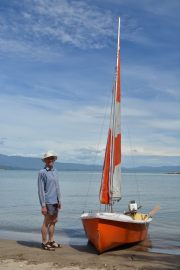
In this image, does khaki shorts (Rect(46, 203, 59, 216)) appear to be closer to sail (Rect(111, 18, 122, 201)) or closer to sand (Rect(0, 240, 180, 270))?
sand (Rect(0, 240, 180, 270))

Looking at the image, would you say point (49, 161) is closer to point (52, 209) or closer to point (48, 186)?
point (48, 186)

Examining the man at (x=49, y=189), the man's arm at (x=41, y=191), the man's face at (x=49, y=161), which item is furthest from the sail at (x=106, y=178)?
the man's arm at (x=41, y=191)

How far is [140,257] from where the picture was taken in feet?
33.7

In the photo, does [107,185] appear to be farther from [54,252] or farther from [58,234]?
[58,234]

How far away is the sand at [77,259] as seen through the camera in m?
8.73

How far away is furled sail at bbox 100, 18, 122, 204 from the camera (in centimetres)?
1233

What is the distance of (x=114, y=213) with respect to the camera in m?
11.1

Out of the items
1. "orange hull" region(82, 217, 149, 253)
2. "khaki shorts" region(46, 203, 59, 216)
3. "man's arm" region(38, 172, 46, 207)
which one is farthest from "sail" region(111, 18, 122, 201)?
"man's arm" region(38, 172, 46, 207)

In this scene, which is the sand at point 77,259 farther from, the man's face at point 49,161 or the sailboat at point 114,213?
the man's face at point 49,161

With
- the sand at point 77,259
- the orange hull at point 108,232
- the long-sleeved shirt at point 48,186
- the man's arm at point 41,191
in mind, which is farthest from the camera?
the orange hull at point 108,232

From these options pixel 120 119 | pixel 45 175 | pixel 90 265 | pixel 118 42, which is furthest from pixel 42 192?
pixel 118 42

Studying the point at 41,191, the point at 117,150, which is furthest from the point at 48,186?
the point at 117,150

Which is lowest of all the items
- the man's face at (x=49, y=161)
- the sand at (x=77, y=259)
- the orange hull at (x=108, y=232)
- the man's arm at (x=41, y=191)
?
the sand at (x=77, y=259)

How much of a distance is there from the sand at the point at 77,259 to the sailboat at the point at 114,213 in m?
0.40
